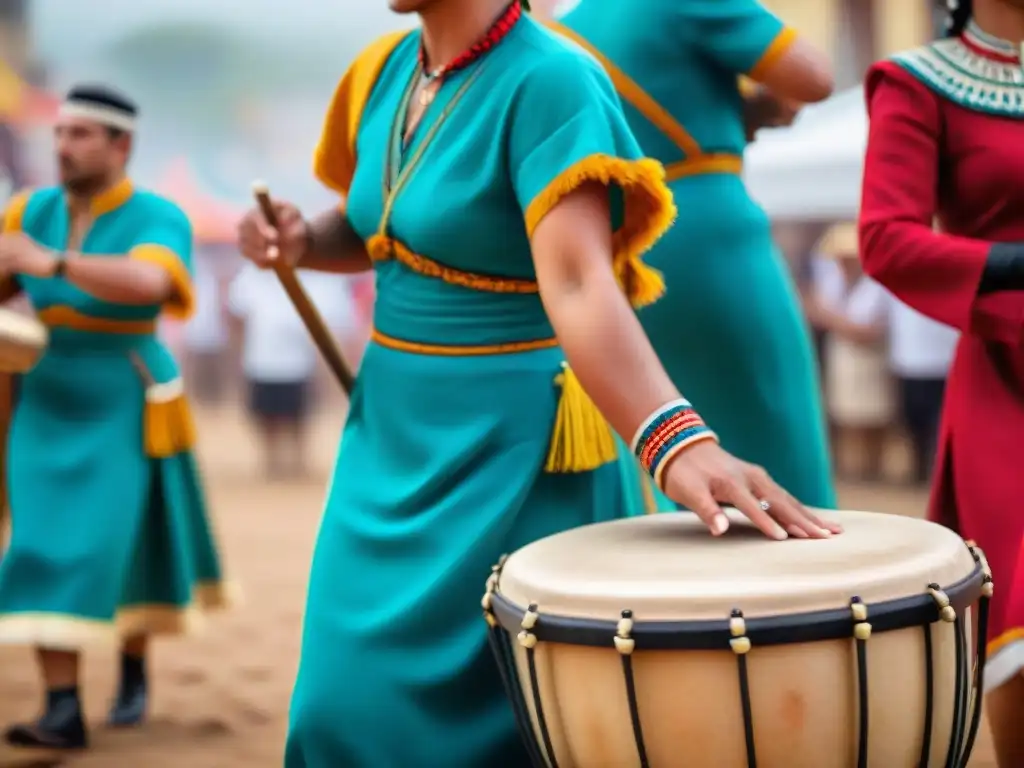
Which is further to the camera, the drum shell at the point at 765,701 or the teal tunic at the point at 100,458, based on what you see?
the teal tunic at the point at 100,458

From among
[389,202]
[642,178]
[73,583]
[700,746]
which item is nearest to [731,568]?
[700,746]

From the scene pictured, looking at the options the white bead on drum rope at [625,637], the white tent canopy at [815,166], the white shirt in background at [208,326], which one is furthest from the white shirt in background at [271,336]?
the white bead on drum rope at [625,637]

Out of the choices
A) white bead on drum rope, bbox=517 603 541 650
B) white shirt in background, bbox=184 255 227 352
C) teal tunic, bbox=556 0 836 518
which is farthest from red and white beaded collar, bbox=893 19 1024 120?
white shirt in background, bbox=184 255 227 352

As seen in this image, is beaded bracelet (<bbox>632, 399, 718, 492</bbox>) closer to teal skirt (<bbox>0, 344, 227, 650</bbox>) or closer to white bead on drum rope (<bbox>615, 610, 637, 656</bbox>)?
white bead on drum rope (<bbox>615, 610, 637, 656</bbox>)

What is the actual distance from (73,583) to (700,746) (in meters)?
2.62

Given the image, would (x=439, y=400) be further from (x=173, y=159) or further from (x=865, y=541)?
(x=173, y=159)

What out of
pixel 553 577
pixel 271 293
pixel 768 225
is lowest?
pixel 271 293

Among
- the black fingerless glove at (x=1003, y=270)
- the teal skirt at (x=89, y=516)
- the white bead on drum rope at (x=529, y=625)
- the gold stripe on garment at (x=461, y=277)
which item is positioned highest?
the gold stripe on garment at (x=461, y=277)

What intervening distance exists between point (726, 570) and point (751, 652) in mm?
105

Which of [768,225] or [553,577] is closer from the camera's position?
[553,577]

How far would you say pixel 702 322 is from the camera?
9.71 feet

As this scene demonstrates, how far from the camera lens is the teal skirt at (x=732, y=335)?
296cm

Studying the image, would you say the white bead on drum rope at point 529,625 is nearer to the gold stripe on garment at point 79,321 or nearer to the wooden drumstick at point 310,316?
the wooden drumstick at point 310,316

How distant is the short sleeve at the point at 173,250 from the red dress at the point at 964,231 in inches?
86.0
